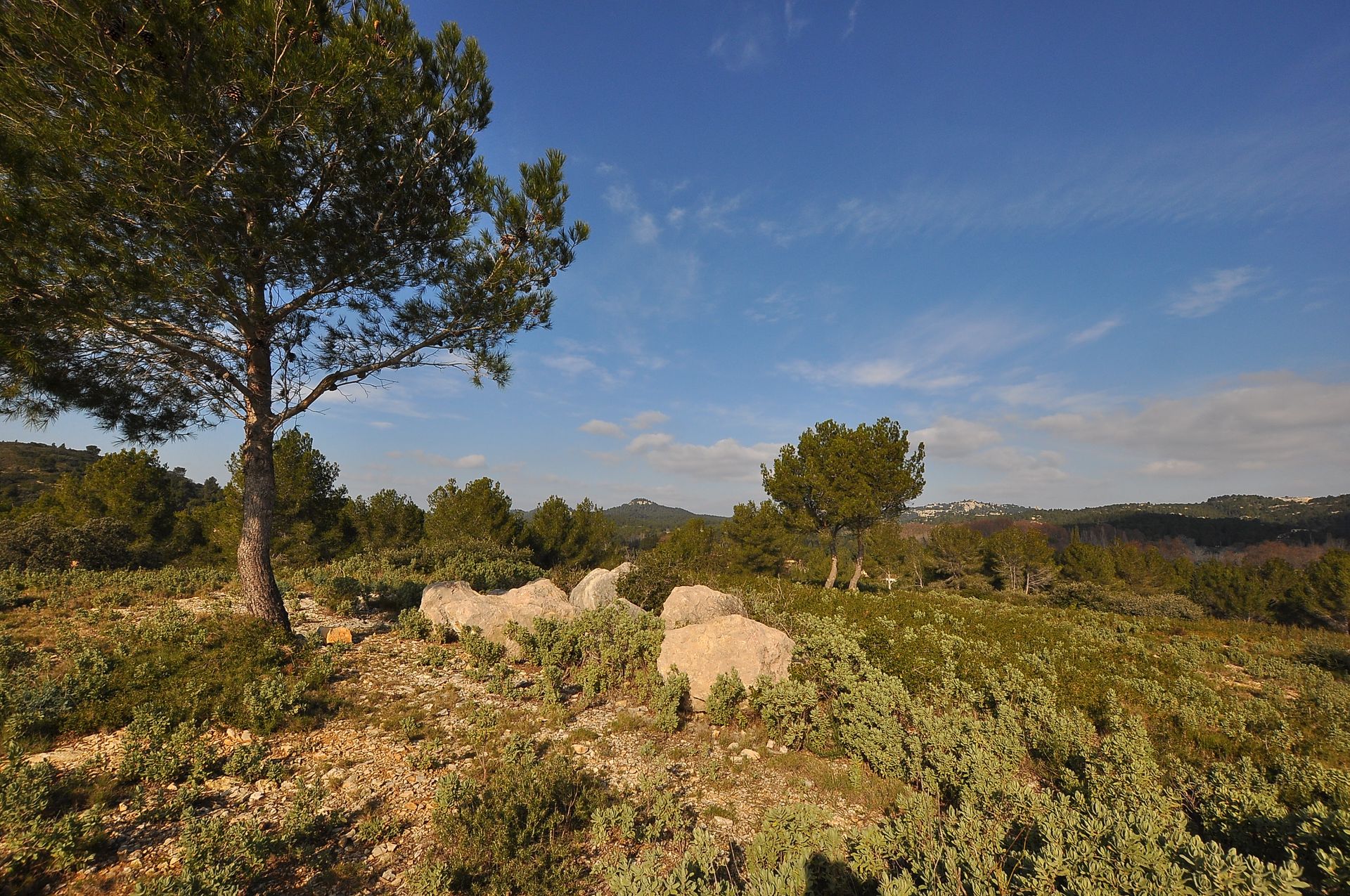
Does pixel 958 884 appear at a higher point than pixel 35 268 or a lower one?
lower

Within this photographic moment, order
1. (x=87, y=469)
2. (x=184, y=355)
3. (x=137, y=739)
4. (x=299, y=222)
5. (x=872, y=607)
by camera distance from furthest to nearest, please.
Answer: (x=87, y=469), (x=872, y=607), (x=184, y=355), (x=299, y=222), (x=137, y=739)

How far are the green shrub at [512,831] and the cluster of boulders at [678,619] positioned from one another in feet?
11.1

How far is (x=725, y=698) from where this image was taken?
7684mm

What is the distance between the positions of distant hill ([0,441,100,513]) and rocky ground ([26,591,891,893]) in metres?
63.6

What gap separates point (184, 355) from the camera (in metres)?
7.91

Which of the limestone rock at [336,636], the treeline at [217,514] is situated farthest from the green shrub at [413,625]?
the treeline at [217,514]

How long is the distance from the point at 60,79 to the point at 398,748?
8883 millimetres

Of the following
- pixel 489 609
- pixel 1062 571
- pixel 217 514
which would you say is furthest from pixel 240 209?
pixel 1062 571

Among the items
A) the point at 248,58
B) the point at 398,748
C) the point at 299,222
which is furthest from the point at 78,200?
the point at 398,748

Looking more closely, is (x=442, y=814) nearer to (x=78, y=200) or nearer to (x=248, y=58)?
(x=78, y=200)

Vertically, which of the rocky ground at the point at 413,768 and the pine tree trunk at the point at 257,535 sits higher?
the pine tree trunk at the point at 257,535

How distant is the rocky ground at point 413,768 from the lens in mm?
4230

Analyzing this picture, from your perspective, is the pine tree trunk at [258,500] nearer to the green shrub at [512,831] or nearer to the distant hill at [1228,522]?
the green shrub at [512,831]

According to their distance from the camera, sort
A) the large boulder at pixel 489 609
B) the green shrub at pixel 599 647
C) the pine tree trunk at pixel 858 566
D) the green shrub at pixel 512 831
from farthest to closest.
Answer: the pine tree trunk at pixel 858 566 < the large boulder at pixel 489 609 < the green shrub at pixel 599 647 < the green shrub at pixel 512 831
